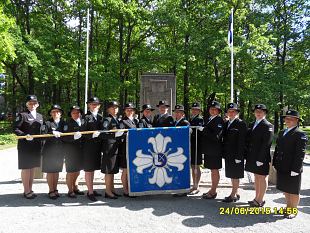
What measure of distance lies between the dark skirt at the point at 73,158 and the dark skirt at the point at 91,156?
0.16 m

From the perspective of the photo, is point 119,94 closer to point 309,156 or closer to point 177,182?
point 309,156

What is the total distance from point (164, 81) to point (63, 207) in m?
7.96

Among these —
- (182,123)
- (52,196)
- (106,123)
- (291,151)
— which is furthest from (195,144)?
(52,196)

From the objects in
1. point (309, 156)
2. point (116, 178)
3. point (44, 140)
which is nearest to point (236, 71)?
point (309, 156)

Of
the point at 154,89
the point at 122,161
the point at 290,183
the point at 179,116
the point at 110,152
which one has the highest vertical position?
the point at 154,89

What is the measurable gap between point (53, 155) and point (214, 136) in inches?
132

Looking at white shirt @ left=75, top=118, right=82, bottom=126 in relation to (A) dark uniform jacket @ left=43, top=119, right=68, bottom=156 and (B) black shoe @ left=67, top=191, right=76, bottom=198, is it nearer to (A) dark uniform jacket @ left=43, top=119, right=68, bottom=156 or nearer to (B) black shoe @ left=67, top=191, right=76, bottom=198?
(A) dark uniform jacket @ left=43, top=119, right=68, bottom=156

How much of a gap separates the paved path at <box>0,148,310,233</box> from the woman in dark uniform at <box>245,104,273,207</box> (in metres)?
0.53

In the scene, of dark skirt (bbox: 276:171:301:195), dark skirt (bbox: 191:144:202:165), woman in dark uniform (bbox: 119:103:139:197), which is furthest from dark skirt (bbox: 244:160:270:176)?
woman in dark uniform (bbox: 119:103:139:197)

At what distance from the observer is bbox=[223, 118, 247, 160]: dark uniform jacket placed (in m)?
6.32

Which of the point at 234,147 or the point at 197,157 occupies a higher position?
the point at 234,147

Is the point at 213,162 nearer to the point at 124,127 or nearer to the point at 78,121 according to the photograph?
the point at 124,127

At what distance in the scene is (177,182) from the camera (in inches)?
267

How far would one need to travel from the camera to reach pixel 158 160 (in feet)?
21.9
